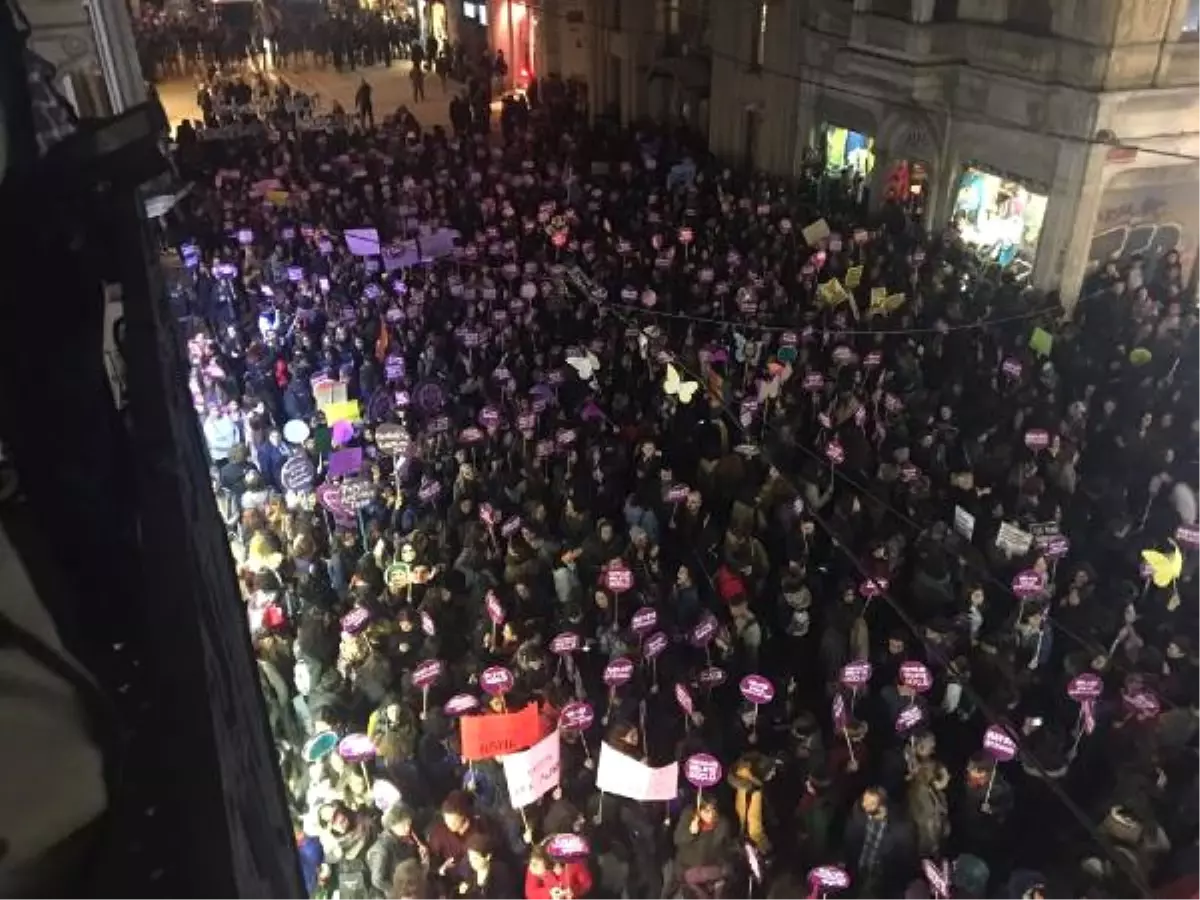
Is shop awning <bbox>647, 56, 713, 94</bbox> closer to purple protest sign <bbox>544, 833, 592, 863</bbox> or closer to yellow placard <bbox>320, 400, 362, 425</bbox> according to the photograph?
yellow placard <bbox>320, 400, 362, 425</bbox>

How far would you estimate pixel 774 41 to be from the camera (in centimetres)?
2505

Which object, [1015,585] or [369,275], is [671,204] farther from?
[1015,585]

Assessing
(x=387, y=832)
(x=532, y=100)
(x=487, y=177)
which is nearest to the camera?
(x=387, y=832)

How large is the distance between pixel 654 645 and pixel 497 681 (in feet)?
5.13

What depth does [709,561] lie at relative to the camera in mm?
11016

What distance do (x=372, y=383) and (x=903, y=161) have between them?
1287cm

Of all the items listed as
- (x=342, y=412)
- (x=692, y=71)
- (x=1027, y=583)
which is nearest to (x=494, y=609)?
(x=342, y=412)

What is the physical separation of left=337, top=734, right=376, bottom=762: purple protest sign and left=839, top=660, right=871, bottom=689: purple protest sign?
390 centimetres

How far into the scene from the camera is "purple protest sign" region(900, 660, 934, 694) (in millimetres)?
8328

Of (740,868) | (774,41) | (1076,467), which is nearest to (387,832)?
(740,868)

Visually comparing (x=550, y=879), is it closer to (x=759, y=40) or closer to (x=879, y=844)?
(x=879, y=844)

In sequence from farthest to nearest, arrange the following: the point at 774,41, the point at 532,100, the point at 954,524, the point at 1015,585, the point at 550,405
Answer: the point at 532,100, the point at 774,41, the point at 550,405, the point at 954,524, the point at 1015,585

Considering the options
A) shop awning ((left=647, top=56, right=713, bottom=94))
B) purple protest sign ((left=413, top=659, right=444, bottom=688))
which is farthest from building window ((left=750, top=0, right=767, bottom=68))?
purple protest sign ((left=413, top=659, right=444, bottom=688))

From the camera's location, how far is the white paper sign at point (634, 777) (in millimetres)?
7664
